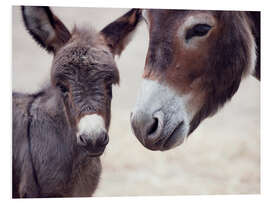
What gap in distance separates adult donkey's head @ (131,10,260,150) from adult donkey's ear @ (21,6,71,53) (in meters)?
0.55

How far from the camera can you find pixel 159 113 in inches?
117

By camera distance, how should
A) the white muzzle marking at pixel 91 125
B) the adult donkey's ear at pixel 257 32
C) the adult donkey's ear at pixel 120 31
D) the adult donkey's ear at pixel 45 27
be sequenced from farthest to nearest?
1. the adult donkey's ear at pixel 257 32
2. the adult donkey's ear at pixel 120 31
3. the adult donkey's ear at pixel 45 27
4. the white muzzle marking at pixel 91 125

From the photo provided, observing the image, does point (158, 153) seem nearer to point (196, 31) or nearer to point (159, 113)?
point (159, 113)

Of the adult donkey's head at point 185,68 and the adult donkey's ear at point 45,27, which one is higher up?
the adult donkey's ear at point 45,27

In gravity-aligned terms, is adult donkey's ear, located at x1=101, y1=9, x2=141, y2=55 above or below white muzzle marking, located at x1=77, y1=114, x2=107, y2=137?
above

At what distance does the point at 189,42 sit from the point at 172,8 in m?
0.31

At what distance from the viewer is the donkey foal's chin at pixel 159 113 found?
9.72 feet

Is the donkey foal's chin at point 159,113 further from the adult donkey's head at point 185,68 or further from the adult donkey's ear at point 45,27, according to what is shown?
the adult donkey's ear at point 45,27

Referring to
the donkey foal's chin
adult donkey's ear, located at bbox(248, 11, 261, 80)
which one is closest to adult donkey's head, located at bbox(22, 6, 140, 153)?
the donkey foal's chin

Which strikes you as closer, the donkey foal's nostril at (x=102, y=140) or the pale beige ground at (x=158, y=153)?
the donkey foal's nostril at (x=102, y=140)

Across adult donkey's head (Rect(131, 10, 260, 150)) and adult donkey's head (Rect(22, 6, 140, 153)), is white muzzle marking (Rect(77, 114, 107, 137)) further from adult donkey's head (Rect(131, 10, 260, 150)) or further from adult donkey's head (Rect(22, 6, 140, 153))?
adult donkey's head (Rect(131, 10, 260, 150))

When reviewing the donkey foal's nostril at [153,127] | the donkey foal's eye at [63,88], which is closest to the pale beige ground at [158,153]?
the donkey foal's eye at [63,88]

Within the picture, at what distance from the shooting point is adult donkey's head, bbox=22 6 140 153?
300 cm
